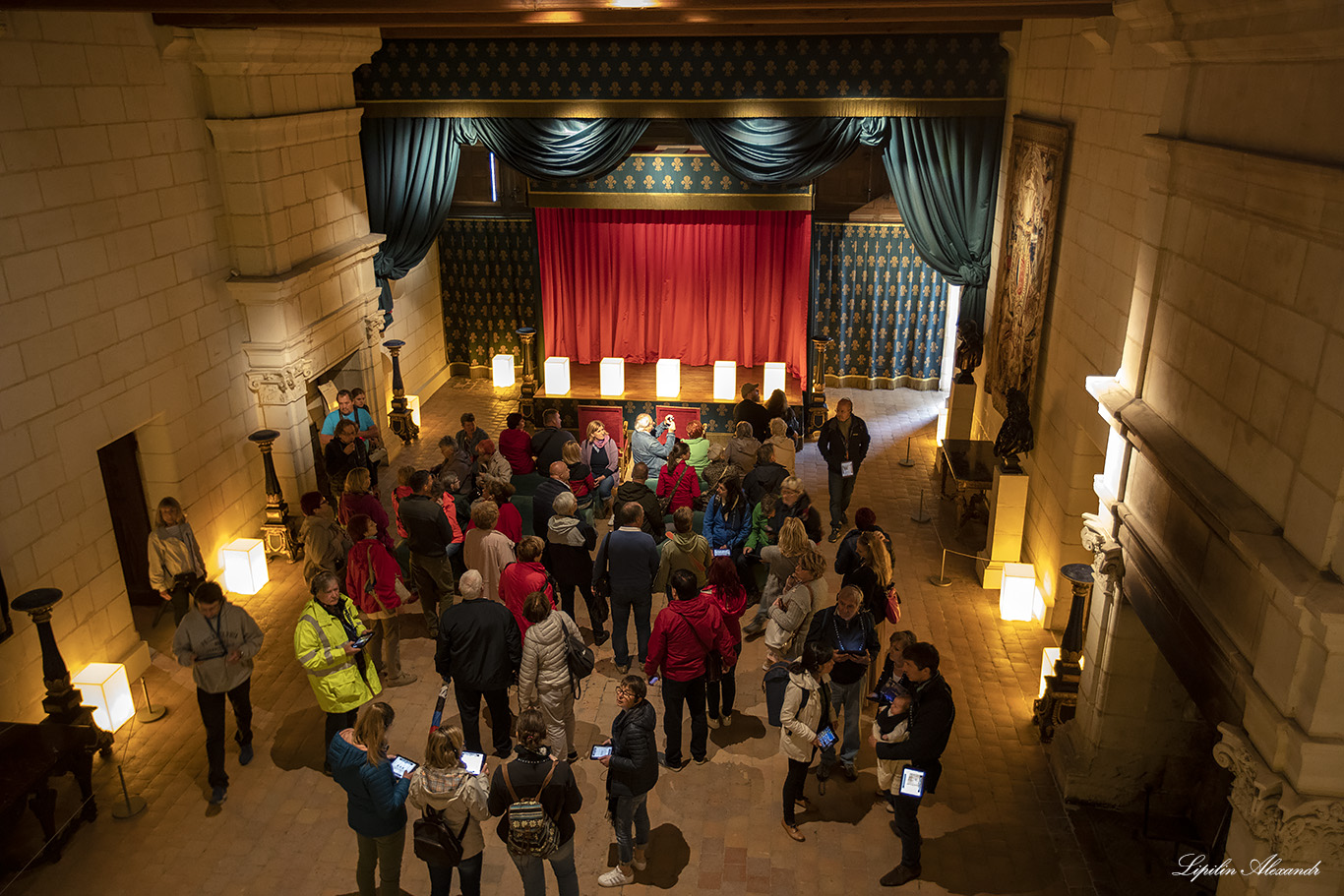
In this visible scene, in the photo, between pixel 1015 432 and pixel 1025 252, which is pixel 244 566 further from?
pixel 1025 252

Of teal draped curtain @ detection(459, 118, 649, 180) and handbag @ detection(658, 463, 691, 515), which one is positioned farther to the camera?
teal draped curtain @ detection(459, 118, 649, 180)

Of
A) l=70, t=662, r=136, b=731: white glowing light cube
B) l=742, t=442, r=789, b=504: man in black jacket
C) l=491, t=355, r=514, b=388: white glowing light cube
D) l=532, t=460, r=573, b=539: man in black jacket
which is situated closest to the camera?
l=70, t=662, r=136, b=731: white glowing light cube

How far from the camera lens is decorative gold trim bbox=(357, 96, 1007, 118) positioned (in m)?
10.5

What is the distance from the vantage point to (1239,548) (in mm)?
4133

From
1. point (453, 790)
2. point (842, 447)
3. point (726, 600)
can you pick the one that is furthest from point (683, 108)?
point (453, 790)

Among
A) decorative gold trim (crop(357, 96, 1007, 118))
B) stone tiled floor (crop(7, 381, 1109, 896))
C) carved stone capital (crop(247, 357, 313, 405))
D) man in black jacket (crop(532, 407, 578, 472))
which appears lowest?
stone tiled floor (crop(7, 381, 1109, 896))

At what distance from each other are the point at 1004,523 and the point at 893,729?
4160 mm

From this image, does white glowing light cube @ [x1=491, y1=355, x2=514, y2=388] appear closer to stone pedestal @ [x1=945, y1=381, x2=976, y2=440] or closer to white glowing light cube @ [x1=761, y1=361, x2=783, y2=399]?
white glowing light cube @ [x1=761, y1=361, x2=783, y2=399]

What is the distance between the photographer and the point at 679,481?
28.6 ft

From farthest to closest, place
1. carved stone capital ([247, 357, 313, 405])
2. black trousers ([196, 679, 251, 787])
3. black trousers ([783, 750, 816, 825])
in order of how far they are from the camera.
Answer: carved stone capital ([247, 357, 313, 405]), black trousers ([196, 679, 251, 787]), black trousers ([783, 750, 816, 825])

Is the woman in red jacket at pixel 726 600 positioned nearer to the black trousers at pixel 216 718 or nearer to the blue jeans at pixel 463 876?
the blue jeans at pixel 463 876

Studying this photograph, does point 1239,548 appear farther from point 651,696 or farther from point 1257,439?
point 651,696

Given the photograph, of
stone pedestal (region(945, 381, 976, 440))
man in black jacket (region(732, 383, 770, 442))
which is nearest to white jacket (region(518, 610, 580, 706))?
man in black jacket (region(732, 383, 770, 442))

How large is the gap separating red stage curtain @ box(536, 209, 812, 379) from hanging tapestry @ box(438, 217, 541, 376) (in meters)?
0.89
